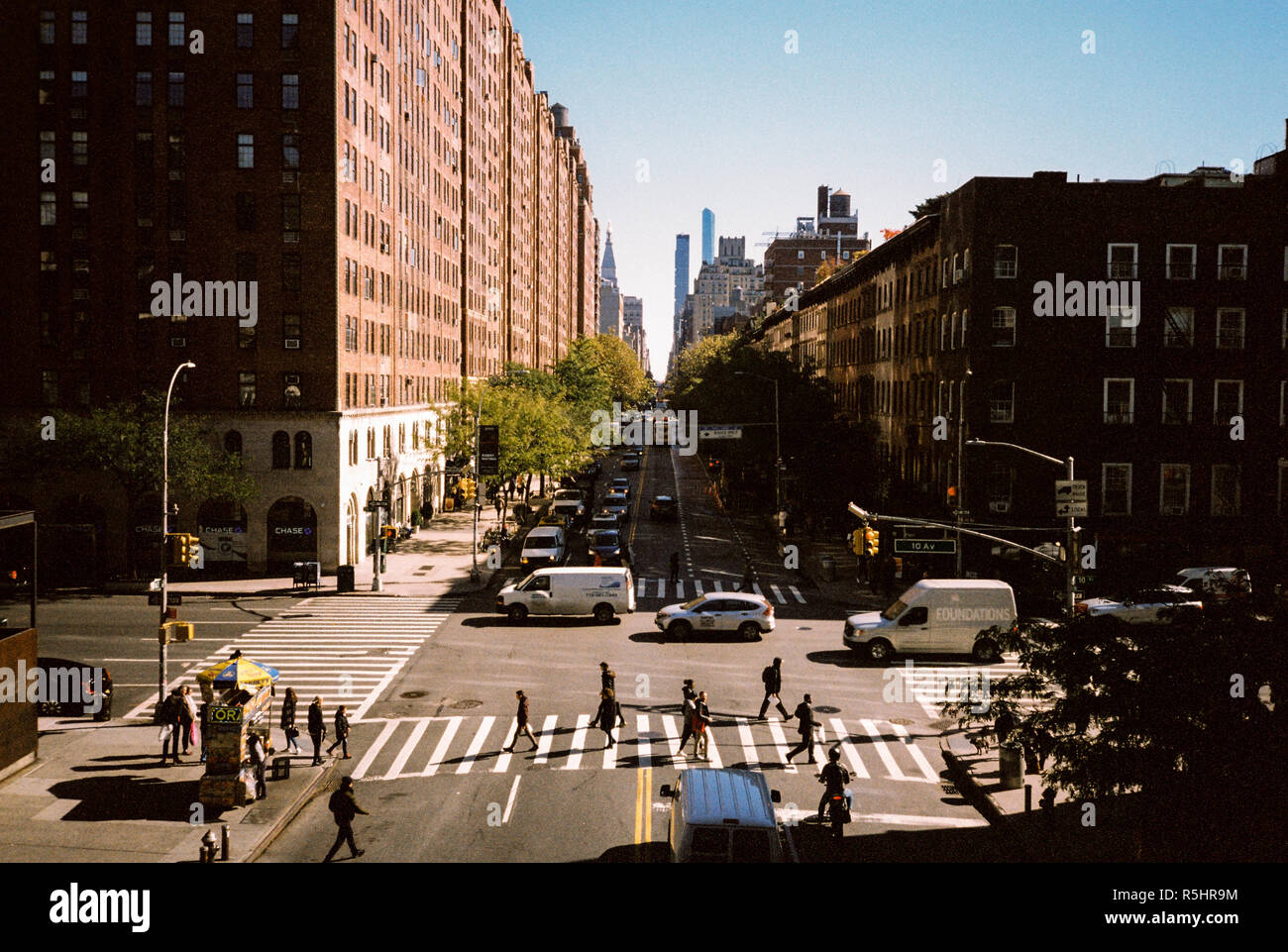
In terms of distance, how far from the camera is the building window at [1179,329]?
47.4m

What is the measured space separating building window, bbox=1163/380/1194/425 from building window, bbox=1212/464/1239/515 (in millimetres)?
2830

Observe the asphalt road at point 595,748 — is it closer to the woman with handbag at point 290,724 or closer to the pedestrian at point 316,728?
the pedestrian at point 316,728

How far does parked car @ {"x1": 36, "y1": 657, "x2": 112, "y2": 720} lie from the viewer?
26750mm

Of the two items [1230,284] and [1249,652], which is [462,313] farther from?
[1249,652]

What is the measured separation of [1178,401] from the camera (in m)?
47.6

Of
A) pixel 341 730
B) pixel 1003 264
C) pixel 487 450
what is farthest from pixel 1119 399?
pixel 341 730

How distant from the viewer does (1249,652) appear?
13.7 meters

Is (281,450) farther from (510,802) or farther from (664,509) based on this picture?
(510,802)

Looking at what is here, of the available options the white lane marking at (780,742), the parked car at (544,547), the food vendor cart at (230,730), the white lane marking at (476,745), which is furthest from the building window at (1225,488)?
the food vendor cart at (230,730)

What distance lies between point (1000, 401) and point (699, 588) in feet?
55.2

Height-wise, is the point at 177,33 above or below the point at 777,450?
above

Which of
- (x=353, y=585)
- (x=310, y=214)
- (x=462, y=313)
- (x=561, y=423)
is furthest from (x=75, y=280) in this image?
(x=462, y=313)

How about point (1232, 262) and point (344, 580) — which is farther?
point (1232, 262)

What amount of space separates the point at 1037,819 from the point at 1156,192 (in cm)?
3765
